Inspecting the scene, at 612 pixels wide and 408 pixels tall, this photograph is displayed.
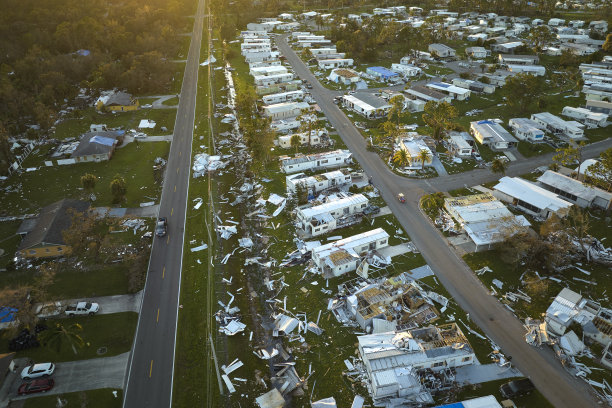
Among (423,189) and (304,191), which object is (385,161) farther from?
(304,191)

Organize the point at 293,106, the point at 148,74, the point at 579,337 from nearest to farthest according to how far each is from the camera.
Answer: the point at 579,337, the point at 293,106, the point at 148,74

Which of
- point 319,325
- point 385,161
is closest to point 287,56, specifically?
point 385,161

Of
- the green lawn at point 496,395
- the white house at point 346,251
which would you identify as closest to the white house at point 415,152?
the white house at point 346,251

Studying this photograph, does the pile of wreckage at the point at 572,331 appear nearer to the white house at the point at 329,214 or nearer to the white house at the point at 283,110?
the white house at the point at 329,214

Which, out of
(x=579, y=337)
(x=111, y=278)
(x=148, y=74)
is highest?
(x=148, y=74)

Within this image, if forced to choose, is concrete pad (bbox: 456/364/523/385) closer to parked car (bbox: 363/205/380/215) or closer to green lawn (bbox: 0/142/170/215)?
parked car (bbox: 363/205/380/215)

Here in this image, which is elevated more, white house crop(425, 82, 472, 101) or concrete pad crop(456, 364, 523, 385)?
white house crop(425, 82, 472, 101)

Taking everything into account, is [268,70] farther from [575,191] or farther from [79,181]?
[575,191]

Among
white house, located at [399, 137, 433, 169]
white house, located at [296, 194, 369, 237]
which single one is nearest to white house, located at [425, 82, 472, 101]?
white house, located at [399, 137, 433, 169]
